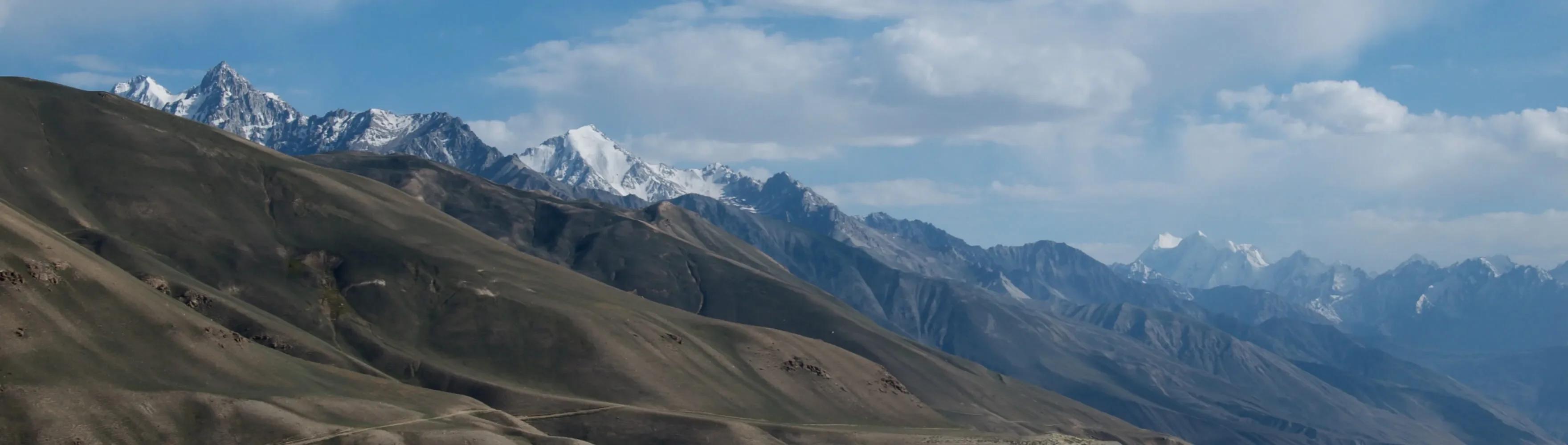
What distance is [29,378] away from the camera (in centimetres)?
17900

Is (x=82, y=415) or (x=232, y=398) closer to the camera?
(x=82, y=415)

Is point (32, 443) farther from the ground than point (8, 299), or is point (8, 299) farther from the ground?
point (8, 299)

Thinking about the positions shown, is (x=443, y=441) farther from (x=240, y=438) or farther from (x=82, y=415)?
(x=82, y=415)

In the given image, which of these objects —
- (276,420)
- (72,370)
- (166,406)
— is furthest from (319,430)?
(72,370)

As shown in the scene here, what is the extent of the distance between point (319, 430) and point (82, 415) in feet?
101

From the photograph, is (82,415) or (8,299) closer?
(82,415)

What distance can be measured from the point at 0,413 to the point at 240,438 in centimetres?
2916

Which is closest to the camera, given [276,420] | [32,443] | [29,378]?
[32,443]

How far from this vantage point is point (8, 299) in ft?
648

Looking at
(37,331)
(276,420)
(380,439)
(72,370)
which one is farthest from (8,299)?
(380,439)

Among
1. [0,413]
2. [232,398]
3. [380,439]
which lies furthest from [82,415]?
[380,439]

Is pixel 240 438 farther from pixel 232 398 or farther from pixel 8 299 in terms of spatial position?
pixel 8 299

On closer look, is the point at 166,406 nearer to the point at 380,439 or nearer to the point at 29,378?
the point at 29,378

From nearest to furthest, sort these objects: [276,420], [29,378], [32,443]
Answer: [32,443], [29,378], [276,420]
